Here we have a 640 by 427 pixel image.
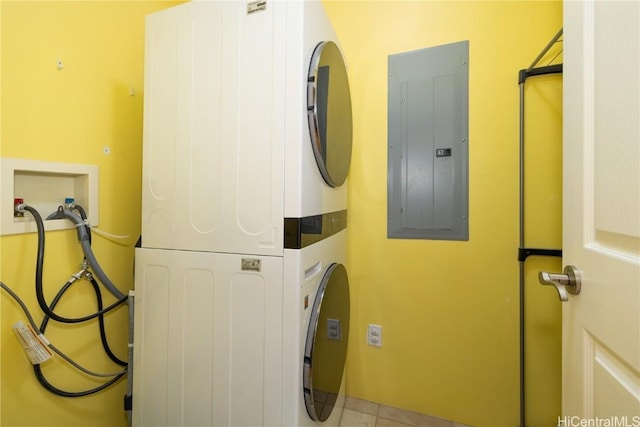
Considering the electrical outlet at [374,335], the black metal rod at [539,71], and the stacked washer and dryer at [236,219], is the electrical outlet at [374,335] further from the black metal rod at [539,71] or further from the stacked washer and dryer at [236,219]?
the black metal rod at [539,71]

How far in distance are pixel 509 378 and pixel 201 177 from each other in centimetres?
165

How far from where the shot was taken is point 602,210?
0.63 meters

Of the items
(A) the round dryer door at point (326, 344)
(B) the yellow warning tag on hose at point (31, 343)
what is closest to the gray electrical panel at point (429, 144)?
(A) the round dryer door at point (326, 344)

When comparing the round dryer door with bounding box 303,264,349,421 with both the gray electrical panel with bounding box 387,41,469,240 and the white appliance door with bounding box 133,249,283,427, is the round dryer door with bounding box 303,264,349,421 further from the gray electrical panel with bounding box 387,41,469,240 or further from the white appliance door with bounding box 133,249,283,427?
the gray electrical panel with bounding box 387,41,469,240

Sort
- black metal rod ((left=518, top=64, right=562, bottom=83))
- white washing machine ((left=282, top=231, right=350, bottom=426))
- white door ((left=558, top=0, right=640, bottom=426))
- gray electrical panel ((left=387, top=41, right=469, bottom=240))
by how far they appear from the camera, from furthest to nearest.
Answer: gray electrical panel ((left=387, top=41, right=469, bottom=240)) < black metal rod ((left=518, top=64, right=562, bottom=83)) < white washing machine ((left=282, top=231, right=350, bottom=426)) < white door ((left=558, top=0, right=640, bottom=426))

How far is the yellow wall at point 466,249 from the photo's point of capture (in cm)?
127

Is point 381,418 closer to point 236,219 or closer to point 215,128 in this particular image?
point 236,219

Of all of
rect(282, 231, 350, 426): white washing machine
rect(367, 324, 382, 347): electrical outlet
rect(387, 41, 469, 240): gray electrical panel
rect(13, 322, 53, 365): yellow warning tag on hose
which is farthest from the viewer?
rect(367, 324, 382, 347): electrical outlet

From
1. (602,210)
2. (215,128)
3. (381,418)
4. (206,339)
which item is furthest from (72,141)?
(381,418)

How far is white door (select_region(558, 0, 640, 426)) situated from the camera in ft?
1.75

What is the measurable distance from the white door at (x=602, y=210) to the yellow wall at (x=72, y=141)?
5.59ft

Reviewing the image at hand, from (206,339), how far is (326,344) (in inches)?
17.2

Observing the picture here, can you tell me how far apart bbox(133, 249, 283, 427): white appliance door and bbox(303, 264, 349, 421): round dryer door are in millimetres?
106

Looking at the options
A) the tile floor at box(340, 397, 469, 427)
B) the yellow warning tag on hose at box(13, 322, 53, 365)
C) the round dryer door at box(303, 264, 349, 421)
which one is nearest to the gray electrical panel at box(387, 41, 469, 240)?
the round dryer door at box(303, 264, 349, 421)
